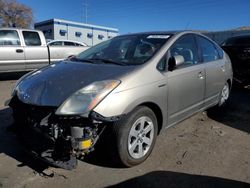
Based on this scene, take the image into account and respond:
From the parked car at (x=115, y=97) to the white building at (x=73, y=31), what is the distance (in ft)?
122

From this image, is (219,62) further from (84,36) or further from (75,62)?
(84,36)

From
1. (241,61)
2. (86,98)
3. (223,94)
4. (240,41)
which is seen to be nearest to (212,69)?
(223,94)

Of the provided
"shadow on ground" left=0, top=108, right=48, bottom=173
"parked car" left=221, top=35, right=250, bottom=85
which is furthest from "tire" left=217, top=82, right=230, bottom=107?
"shadow on ground" left=0, top=108, right=48, bottom=173

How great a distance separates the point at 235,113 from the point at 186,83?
6.88 feet

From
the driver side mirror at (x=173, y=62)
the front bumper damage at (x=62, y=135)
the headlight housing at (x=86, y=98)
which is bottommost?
the front bumper damage at (x=62, y=135)

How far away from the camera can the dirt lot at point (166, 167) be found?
3045mm

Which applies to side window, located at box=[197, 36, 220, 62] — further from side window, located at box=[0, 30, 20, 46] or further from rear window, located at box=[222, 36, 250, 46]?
side window, located at box=[0, 30, 20, 46]

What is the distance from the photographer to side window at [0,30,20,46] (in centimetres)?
842

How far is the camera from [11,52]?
8.49 meters

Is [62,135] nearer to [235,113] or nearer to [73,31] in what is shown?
[235,113]

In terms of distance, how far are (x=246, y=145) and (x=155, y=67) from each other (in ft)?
5.80

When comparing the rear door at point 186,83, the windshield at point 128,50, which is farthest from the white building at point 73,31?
the rear door at point 186,83

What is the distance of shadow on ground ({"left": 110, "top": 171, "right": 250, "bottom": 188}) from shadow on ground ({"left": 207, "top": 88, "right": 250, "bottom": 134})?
1802 millimetres

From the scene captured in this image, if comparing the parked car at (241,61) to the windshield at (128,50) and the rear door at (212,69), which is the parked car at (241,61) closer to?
the rear door at (212,69)
